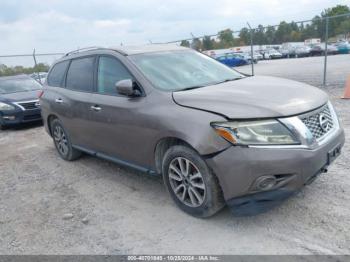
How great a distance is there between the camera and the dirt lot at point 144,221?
9.87 ft

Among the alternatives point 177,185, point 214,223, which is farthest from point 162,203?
point 214,223

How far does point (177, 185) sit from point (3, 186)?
298 centimetres

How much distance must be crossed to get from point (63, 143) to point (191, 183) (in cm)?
320

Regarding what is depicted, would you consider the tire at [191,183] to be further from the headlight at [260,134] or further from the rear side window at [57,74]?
the rear side window at [57,74]

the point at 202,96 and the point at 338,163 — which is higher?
the point at 202,96

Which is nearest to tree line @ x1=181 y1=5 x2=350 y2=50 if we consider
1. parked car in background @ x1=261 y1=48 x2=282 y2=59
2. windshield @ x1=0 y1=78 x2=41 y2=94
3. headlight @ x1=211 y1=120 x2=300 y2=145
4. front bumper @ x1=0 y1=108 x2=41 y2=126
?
windshield @ x1=0 y1=78 x2=41 y2=94

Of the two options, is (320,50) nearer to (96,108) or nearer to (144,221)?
(96,108)

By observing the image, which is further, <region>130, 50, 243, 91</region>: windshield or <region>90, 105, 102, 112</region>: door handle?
<region>90, 105, 102, 112</region>: door handle

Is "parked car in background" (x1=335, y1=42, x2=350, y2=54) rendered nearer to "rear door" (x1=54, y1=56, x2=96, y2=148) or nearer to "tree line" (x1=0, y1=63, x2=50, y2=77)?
"tree line" (x1=0, y1=63, x2=50, y2=77)

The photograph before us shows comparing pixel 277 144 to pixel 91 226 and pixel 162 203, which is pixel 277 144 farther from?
pixel 91 226

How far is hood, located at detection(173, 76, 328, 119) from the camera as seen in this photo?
3006mm

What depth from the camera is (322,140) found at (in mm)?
3129

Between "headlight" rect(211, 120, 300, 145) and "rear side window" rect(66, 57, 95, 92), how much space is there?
2.43 meters

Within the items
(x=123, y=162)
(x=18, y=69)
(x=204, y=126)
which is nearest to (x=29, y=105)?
(x=123, y=162)
